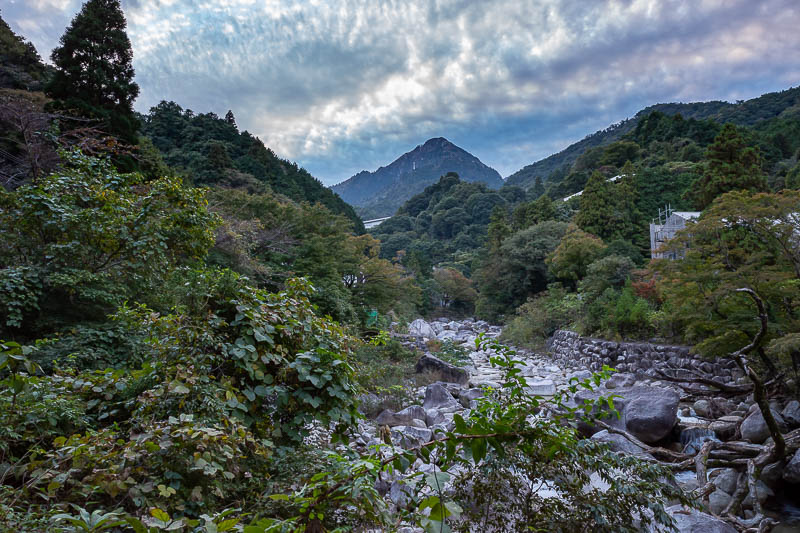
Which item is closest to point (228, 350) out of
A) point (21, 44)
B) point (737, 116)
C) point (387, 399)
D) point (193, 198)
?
point (193, 198)

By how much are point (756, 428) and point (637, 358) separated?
4.87m

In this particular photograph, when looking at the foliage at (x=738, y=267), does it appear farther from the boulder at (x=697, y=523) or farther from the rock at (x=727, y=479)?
the boulder at (x=697, y=523)

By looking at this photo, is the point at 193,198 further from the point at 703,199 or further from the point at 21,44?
the point at 703,199

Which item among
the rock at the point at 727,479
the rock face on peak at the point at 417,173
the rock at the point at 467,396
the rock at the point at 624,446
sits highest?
the rock face on peak at the point at 417,173

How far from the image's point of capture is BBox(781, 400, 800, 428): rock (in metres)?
5.09

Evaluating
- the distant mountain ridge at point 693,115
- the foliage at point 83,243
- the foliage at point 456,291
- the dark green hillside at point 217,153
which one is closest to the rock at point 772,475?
the foliage at point 83,243

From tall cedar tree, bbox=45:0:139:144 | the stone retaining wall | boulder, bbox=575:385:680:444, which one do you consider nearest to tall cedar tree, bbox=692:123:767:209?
the stone retaining wall

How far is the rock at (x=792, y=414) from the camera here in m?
5.09

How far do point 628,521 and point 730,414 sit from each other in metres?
6.44

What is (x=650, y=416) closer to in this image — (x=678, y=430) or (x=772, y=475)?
(x=678, y=430)

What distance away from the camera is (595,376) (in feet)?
5.57

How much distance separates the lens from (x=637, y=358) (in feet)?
32.2

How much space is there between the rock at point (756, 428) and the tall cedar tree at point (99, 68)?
46.1ft

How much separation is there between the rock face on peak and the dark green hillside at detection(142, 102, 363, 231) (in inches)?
2796
